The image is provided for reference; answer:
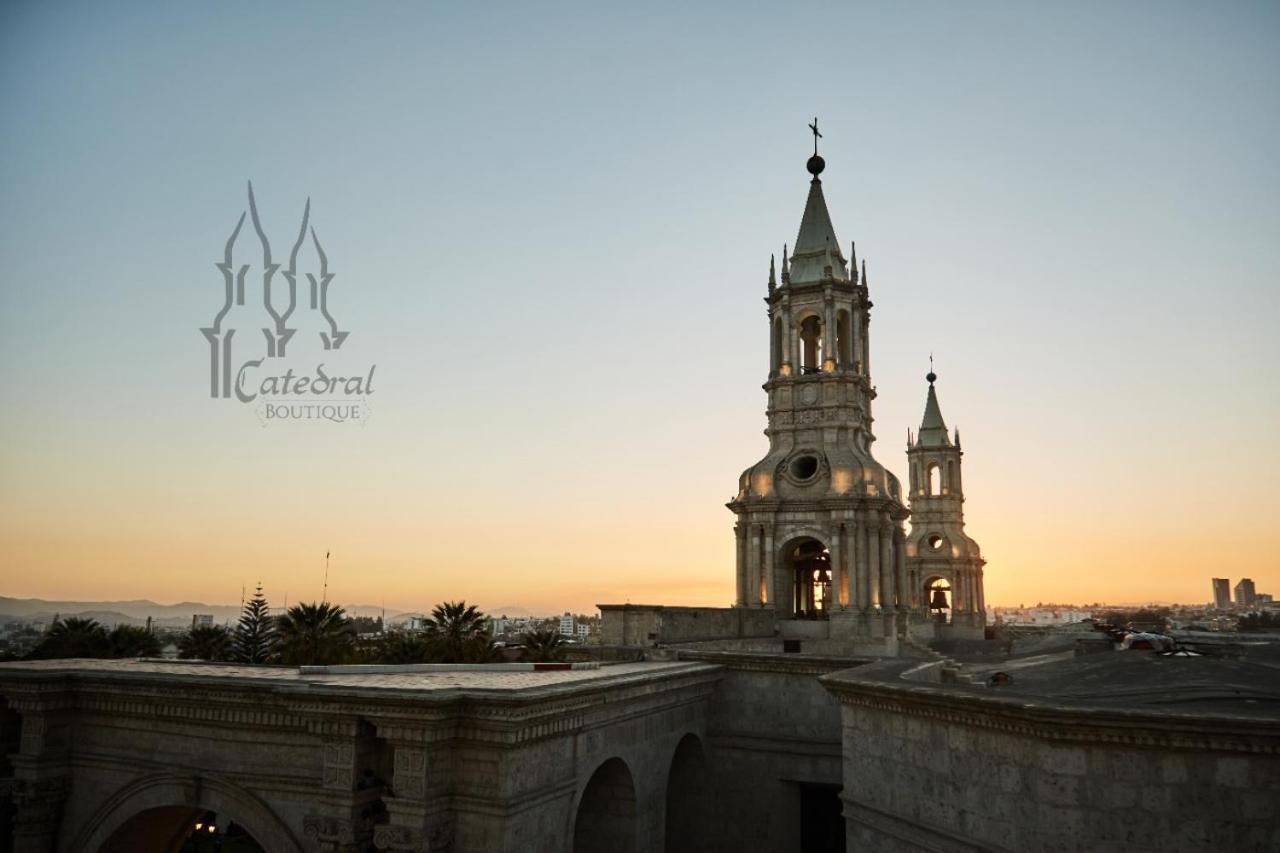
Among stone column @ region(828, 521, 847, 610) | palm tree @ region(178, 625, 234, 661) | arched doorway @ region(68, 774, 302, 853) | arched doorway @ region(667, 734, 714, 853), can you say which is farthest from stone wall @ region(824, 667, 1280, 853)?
palm tree @ region(178, 625, 234, 661)

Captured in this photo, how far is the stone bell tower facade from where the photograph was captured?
111 feet

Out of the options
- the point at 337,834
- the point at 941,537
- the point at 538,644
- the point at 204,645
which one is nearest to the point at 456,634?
the point at 538,644

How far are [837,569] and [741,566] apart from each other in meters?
4.08

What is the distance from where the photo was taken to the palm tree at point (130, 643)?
37469mm

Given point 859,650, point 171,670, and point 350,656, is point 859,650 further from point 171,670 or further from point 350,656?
point 171,670

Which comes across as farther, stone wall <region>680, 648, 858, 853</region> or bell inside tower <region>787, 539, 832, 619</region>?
bell inside tower <region>787, 539, 832, 619</region>

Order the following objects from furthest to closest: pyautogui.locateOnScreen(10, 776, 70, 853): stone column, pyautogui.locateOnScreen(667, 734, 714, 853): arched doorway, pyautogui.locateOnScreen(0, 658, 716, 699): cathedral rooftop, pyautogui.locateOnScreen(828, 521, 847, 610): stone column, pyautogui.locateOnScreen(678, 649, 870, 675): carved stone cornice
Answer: pyautogui.locateOnScreen(828, 521, 847, 610): stone column < pyautogui.locateOnScreen(667, 734, 714, 853): arched doorway < pyautogui.locateOnScreen(678, 649, 870, 675): carved stone cornice < pyautogui.locateOnScreen(10, 776, 70, 853): stone column < pyautogui.locateOnScreen(0, 658, 716, 699): cathedral rooftop

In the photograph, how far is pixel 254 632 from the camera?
166 ft

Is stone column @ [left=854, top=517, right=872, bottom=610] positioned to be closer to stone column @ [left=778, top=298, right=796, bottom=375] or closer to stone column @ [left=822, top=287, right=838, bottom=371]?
stone column @ [left=822, top=287, right=838, bottom=371]

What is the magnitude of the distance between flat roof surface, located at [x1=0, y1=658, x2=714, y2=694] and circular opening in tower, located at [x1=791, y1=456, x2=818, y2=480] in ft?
63.6

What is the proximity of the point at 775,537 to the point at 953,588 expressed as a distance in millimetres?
32565

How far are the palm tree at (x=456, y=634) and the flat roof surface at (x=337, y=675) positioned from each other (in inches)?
767

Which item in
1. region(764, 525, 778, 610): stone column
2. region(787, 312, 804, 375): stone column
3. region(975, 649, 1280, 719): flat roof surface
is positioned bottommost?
region(975, 649, 1280, 719): flat roof surface

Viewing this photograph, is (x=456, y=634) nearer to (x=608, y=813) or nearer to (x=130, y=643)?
(x=130, y=643)
